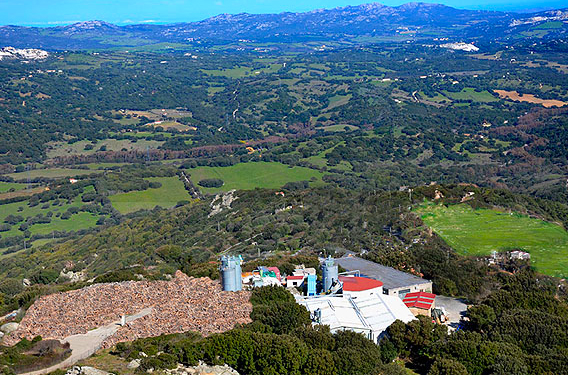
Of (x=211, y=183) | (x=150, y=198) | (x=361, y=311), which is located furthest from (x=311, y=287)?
(x=211, y=183)

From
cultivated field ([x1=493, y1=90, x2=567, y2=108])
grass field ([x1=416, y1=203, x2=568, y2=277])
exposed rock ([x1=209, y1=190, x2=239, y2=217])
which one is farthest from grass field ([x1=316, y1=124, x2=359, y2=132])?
grass field ([x1=416, y1=203, x2=568, y2=277])

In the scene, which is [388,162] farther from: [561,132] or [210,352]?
[210,352]

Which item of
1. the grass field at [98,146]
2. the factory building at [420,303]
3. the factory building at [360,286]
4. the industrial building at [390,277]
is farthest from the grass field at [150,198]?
the factory building at [420,303]

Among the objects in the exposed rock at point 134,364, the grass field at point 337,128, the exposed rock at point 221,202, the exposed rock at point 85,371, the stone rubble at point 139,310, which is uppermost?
the exposed rock at point 85,371

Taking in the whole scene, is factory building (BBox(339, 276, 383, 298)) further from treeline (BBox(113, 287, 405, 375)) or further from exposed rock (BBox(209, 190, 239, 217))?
exposed rock (BBox(209, 190, 239, 217))

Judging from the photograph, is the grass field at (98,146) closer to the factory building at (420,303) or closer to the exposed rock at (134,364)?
the factory building at (420,303)

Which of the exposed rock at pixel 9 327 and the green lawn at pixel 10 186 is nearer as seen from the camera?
Answer: the exposed rock at pixel 9 327
